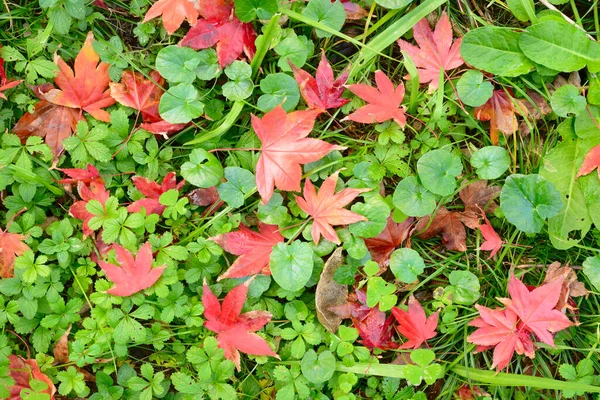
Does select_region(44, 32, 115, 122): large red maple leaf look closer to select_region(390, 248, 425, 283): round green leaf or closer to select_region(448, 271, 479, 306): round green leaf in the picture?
select_region(390, 248, 425, 283): round green leaf

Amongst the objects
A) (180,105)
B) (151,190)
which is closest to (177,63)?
(180,105)

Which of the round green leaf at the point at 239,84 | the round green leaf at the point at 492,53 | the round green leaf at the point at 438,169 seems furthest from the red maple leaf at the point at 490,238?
the round green leaf at the point at 239,84

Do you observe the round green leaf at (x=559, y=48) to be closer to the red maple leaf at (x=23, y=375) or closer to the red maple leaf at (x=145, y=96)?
the red maple leaf at (x=145, y=96)

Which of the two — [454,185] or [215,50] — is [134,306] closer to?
[215,50]

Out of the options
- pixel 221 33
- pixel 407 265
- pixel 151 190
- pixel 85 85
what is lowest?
pixel 407 265

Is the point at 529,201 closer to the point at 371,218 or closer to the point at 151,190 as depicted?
the point at 371,218

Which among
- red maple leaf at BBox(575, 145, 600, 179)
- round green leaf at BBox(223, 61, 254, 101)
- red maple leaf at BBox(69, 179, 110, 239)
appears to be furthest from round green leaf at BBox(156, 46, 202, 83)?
red maple leaf at BBox(575, 145, 600, 179)
